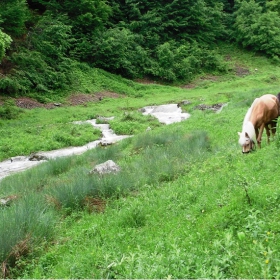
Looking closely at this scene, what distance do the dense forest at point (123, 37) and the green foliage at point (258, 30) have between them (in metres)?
0.13

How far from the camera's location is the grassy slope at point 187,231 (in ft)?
12.4

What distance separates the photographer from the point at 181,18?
44312 mm

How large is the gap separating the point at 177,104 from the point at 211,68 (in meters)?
18.3

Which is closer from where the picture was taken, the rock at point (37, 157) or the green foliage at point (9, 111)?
the rock at point (37, 157)

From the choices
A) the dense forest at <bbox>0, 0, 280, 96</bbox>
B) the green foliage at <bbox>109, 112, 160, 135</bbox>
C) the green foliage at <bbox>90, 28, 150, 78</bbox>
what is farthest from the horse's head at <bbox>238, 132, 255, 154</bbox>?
the green foliage at <bbox>90, 28, 150, 78</bbox>

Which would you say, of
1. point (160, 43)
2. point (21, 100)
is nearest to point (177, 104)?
point (21, 100)

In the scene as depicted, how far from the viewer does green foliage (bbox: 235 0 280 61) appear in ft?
151

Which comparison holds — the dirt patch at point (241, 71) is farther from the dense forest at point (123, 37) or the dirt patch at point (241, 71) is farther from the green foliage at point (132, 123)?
the green foliage at point (132, 123)

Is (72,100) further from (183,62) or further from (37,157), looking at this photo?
(183,62)

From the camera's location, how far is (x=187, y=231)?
4914mm

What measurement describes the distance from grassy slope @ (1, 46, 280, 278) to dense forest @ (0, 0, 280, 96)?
1441cm

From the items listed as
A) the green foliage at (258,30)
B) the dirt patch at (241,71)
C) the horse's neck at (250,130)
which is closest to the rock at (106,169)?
the horse's neck at (250,130)

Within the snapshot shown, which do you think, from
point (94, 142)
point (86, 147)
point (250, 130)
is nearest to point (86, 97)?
point (94, 142)

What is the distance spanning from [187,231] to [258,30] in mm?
47632
